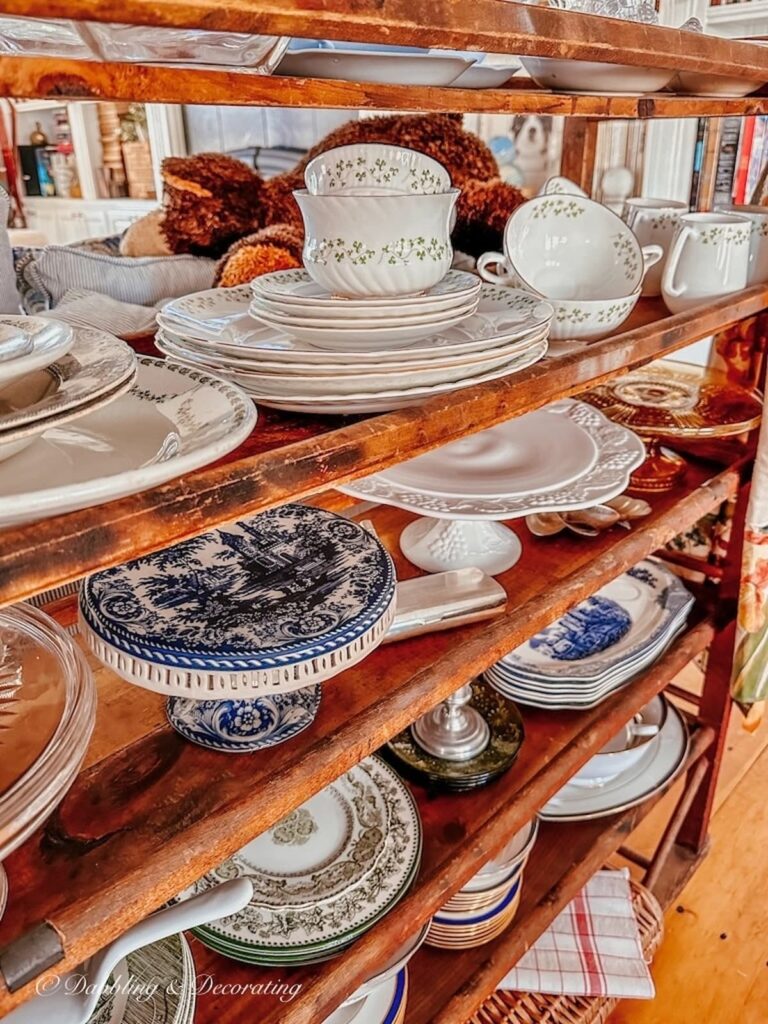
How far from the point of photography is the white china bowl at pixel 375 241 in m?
0.56

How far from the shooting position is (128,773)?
59 centimetres

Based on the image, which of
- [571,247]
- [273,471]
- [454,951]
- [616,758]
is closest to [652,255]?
[571,247]

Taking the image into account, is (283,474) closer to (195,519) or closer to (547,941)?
(195,519)

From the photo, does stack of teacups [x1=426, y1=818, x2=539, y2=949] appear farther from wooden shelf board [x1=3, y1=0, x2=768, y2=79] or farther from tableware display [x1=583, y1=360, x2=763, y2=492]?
wooden shelf board [x1=3, y1=0, x2=768, y2=79]

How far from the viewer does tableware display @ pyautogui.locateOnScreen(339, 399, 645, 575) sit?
78cm

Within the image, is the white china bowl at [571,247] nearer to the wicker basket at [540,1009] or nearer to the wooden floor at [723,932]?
the wicker basket at [540,1009]

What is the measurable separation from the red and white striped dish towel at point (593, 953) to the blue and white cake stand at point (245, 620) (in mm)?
742

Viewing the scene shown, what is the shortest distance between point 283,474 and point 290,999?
49 cm

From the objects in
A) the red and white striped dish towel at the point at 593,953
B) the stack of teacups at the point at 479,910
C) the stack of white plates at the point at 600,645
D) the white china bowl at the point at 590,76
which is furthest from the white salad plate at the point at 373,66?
the red and white striped dish towel at the point at 593,953

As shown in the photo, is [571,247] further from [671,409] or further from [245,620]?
[245,620]

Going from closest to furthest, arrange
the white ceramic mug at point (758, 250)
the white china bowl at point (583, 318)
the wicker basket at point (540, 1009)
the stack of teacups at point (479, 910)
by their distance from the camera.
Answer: the white china bowl at point (583, 318), the white ceramic mug at point (758, 250), the stack of teacups at point (479, 910), the wicker basket at point (540, 1009)

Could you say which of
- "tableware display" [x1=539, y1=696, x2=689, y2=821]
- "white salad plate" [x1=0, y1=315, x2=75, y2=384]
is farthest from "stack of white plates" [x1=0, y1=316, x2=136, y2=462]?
"tableware display" [x1=539, y1=696, x2=689, y2=821]

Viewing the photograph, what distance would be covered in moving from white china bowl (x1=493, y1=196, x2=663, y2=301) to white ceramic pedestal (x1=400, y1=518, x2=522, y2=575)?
247mm

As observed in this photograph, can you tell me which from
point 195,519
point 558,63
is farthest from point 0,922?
point 558,63
